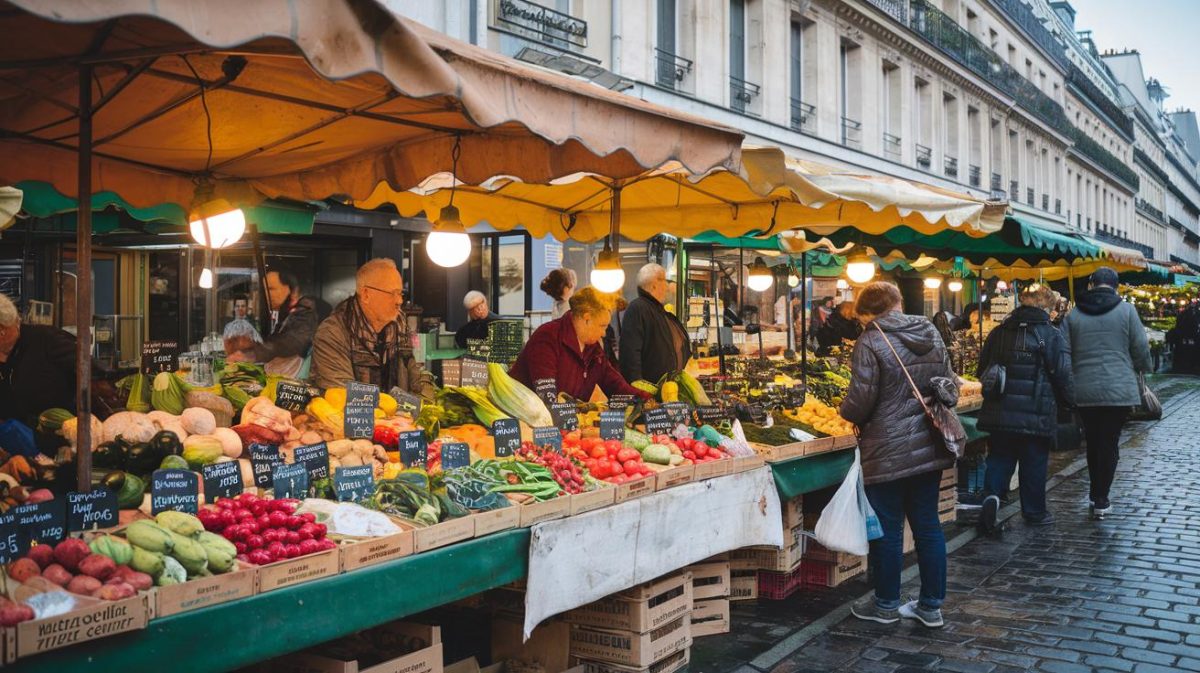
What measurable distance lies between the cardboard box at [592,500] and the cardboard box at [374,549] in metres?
0.93

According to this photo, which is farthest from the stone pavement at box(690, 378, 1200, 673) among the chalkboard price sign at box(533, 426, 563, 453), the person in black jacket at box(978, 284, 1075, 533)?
the chalkboard price sign at box(533, 426, 563, 453)

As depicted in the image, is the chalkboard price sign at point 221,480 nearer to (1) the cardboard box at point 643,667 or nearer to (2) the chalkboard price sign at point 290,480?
(2) the chalkboard price sign at point 290,480

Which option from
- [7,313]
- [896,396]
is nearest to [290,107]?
[7,313]

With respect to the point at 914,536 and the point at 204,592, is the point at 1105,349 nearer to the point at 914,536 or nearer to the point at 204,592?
the point at 914,536

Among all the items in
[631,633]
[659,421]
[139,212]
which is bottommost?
[631,633]

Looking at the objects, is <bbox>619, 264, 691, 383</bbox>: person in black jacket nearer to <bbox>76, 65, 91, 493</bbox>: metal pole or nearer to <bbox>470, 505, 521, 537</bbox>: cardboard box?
<bbox>470, 505, 521, 537</bbox>: cardboard box

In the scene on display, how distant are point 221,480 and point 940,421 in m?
3.84

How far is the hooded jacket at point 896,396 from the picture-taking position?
5.19m

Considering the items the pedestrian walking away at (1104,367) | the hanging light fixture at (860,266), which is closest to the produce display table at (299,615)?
the hanging light fixture at (860,266)

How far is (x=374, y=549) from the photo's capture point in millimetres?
3053

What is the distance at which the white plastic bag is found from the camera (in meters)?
5.24

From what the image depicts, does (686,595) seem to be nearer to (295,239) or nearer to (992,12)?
(295,239)

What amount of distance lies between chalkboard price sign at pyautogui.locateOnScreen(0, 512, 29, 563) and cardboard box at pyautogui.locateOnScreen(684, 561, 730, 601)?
3340 millimetres

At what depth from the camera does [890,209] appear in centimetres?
670
